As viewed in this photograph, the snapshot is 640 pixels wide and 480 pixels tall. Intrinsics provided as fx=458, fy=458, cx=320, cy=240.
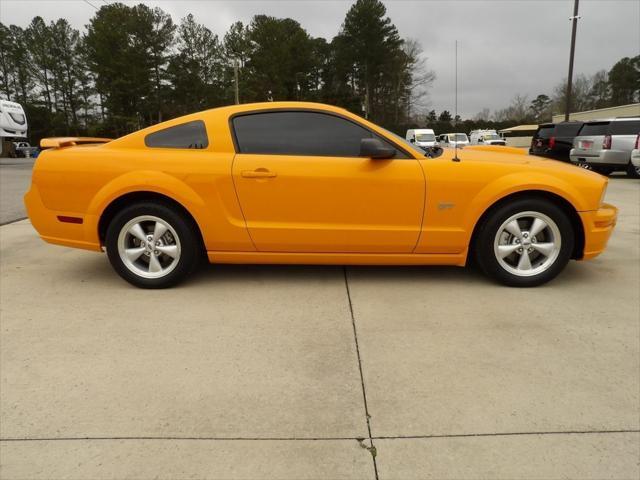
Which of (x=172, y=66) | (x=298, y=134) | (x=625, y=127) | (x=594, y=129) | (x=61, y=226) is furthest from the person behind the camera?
(x=172, y=66)

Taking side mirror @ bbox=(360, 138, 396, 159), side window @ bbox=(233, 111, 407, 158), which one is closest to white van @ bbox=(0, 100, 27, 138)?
side window @ bbox=(233, 111, 407, 158)

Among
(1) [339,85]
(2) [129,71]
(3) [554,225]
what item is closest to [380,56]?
(1) [339,85]

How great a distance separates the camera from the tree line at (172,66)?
46.0 m

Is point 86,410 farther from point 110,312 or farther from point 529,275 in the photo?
point 529,275

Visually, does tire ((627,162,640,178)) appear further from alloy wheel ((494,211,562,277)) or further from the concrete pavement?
the concrete pavement

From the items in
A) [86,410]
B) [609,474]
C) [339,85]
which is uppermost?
[339,85]

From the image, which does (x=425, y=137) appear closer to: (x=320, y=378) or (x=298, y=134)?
(x=298, y=134)

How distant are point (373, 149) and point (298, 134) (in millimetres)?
631

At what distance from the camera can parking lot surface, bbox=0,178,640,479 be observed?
186 centimetres

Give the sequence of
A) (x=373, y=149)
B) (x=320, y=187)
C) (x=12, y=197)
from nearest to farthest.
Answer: (x=373, y=149) → (x=320, y=187) → (x=12, y=197)

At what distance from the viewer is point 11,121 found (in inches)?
740

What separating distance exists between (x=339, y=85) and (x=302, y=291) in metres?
55.1

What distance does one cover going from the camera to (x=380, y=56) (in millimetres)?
51500

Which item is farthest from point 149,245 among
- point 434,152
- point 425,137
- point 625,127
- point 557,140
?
point 425,137
